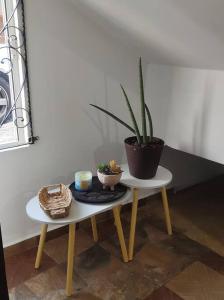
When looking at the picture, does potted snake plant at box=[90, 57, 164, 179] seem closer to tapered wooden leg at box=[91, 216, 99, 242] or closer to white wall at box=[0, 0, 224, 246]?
white wall at box=[0, 0, 224, 246]

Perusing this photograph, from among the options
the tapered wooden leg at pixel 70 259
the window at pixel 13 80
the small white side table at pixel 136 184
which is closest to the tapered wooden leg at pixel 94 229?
the small white side table at pixel 136 184

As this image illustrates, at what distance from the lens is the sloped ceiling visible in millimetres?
1248

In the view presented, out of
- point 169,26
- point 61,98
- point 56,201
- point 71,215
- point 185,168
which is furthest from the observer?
point 185,168

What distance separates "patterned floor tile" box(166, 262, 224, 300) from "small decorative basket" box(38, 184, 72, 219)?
717mm

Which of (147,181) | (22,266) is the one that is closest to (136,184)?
(147,181)

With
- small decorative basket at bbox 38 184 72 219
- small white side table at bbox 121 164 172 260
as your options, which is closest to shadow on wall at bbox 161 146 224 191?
small white side table at bbox 121 164 172 260

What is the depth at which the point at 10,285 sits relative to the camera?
5.76 ft

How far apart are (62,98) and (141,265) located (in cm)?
110

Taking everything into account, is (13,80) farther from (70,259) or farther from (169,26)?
(70,259)

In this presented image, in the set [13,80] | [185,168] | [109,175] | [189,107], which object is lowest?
[185,168]

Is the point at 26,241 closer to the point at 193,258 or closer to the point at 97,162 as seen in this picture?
the point at 97,162

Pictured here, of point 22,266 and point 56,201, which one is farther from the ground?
point 56,201

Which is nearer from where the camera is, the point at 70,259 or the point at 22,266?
the point at 70,259

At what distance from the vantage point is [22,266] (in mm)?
1896
